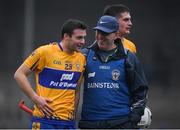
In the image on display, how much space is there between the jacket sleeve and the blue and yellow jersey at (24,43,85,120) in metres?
0.38

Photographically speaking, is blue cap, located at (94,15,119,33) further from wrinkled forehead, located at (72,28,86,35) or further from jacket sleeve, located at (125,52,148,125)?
jacket sleeve, located at (125,52,148,125)

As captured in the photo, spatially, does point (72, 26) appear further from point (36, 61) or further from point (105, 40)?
point (36, 61)

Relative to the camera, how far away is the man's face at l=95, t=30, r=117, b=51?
671 centimetres

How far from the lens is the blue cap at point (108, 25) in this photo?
6699mm

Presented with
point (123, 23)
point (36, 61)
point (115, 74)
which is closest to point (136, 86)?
point (115, 74)

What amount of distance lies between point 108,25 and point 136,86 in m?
0.53

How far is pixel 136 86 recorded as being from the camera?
6.75 m

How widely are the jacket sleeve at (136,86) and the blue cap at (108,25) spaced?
245mm

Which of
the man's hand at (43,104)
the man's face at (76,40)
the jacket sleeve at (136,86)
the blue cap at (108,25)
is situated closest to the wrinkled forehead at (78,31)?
the man's face at (76,40)

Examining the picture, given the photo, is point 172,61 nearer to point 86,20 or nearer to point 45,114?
point 86,20

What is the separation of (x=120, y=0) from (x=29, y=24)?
161 centimetres

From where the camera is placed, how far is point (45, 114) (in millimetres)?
6629

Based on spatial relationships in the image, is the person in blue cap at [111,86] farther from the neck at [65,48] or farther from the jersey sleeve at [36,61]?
the jersey sleeve at [36,61]

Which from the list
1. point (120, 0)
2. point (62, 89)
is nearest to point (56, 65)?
point (62, 89)
